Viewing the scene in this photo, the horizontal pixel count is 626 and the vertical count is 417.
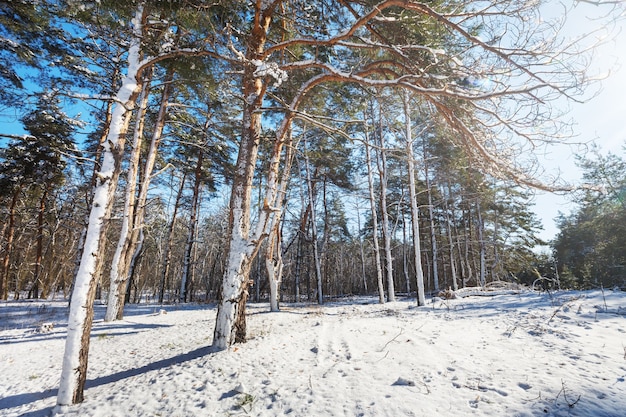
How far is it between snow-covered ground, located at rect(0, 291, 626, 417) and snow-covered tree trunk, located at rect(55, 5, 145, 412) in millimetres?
326

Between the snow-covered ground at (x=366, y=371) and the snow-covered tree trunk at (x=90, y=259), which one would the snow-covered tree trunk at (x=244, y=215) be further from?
the snow-covered tree trunk at (x=90, y=259)

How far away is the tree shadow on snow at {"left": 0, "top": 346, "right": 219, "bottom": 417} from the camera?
10.9 ft

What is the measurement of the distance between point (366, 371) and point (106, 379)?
3.79 m

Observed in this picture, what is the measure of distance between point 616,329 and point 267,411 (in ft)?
18.4

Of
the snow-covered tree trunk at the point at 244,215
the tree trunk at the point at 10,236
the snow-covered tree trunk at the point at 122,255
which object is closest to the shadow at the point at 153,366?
the snow-covered tree trunk at the point at 244,215

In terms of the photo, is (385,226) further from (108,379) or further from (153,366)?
(108,379)


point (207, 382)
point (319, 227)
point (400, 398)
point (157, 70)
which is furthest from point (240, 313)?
point (319, 227)

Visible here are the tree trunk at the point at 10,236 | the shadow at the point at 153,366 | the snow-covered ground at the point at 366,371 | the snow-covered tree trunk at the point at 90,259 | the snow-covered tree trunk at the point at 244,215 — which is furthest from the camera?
the tree trunk at the point at 10,236

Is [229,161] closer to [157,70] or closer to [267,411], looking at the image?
[157,70]

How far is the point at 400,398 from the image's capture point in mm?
2680

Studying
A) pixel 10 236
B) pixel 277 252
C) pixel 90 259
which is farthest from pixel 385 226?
pixel 10 236

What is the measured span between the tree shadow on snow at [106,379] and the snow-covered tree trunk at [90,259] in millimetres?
396

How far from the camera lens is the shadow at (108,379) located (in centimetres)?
338

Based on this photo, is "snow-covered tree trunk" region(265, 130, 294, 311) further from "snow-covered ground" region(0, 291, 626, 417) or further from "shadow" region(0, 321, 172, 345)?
"snow-covered ground" region(0, 291, 626, 417)
